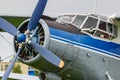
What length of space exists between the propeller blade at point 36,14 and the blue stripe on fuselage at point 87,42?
0.69 m

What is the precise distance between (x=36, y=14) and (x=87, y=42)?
2143 mm

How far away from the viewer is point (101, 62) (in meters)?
18.2

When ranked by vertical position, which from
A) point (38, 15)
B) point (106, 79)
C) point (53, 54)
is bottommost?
point (106, 79)

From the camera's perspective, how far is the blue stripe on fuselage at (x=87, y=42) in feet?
55.5

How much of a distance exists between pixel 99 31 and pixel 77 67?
172 cm

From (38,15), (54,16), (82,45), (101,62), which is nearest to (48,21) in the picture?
(38,15)

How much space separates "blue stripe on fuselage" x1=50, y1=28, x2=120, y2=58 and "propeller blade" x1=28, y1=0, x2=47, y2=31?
0.69 meters

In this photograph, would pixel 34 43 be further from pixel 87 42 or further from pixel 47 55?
pixel 87 42

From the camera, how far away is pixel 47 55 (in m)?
16.5

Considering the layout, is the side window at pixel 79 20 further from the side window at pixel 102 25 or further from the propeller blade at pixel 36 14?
the propeller blade at pixel 36 14

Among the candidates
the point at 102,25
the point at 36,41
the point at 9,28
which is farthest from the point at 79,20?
the point at 9,28

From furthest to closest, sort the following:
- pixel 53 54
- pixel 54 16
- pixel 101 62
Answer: pixel 54 16, pixel 101 62, pixel 53 54

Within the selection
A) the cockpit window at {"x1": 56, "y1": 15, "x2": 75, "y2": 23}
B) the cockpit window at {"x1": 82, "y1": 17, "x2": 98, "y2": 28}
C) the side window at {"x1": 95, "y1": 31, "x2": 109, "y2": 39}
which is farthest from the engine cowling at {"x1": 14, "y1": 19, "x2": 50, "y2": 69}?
the side window at {"x1": 95, "y1": 31, "x2": 109, "y2": 39}

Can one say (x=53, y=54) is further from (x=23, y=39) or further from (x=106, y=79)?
(x=106, y=79)
